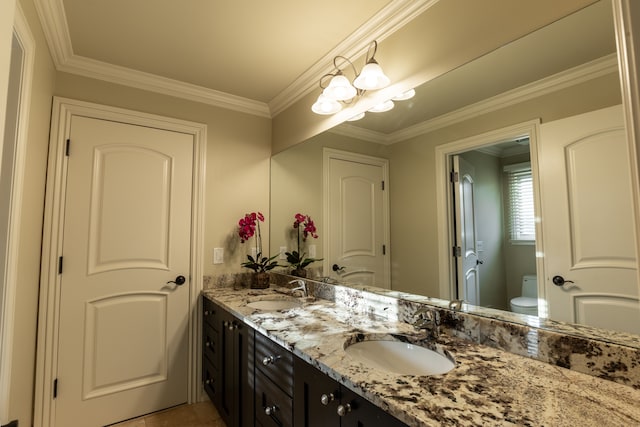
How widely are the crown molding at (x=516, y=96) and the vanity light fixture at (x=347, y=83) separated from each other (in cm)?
29

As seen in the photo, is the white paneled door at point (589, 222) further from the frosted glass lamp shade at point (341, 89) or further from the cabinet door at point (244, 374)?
the cabinet door at point (244, 374)

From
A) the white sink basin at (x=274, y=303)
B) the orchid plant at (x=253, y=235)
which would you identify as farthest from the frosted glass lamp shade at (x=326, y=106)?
the white sink basin at (x=274, y=303)

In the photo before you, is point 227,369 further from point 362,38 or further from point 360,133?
point 362,38

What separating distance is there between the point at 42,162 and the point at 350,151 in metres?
1.84

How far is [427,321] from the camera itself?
1.29m

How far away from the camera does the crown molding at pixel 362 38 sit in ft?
4.91

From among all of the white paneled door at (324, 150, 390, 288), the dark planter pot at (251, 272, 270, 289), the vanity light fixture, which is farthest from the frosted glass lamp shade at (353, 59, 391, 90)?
the dark planter pot at (251, 272, 270, 289)

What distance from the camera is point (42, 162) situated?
181cm

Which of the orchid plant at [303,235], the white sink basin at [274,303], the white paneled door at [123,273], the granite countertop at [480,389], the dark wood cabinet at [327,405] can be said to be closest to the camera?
the granite countertop at [480,389]

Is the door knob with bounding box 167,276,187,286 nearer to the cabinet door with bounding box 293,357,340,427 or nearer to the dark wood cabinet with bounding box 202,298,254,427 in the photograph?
the dark wood cabinet with bounding box 202,298,254,427

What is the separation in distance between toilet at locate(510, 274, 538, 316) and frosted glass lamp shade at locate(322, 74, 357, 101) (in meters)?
1.26

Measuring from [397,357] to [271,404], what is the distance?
595 millimetres

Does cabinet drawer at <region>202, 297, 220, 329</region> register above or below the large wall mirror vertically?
below

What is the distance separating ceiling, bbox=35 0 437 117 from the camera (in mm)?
1569
